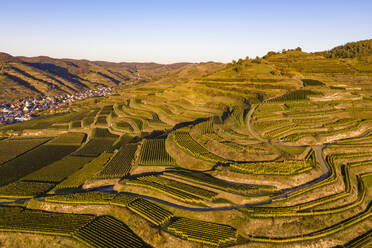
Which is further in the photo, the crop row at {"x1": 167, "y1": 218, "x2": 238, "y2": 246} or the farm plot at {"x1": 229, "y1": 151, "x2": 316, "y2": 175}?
the farm plot at {"x1": 229, "y1": 151, "x2": 316, "y2": 175}

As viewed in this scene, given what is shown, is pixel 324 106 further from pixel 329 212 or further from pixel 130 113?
pixel 130 113

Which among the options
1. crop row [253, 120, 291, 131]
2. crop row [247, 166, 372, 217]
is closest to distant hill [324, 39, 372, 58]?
crop row [253, 120, 291, 131]

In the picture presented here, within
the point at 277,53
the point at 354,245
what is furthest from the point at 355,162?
the point at 277,53

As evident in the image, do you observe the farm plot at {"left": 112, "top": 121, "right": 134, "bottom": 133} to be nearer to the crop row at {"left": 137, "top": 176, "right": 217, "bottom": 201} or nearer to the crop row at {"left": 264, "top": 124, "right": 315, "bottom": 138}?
the crop row at {"left": 137, "top": 176, "right": 217, "bottom": 201}

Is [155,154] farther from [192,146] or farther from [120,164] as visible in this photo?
[192,146]

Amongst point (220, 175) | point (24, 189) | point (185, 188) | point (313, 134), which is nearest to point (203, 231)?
point (185, 188)

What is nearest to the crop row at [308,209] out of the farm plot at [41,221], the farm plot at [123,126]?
the farm plot at [41,221]
